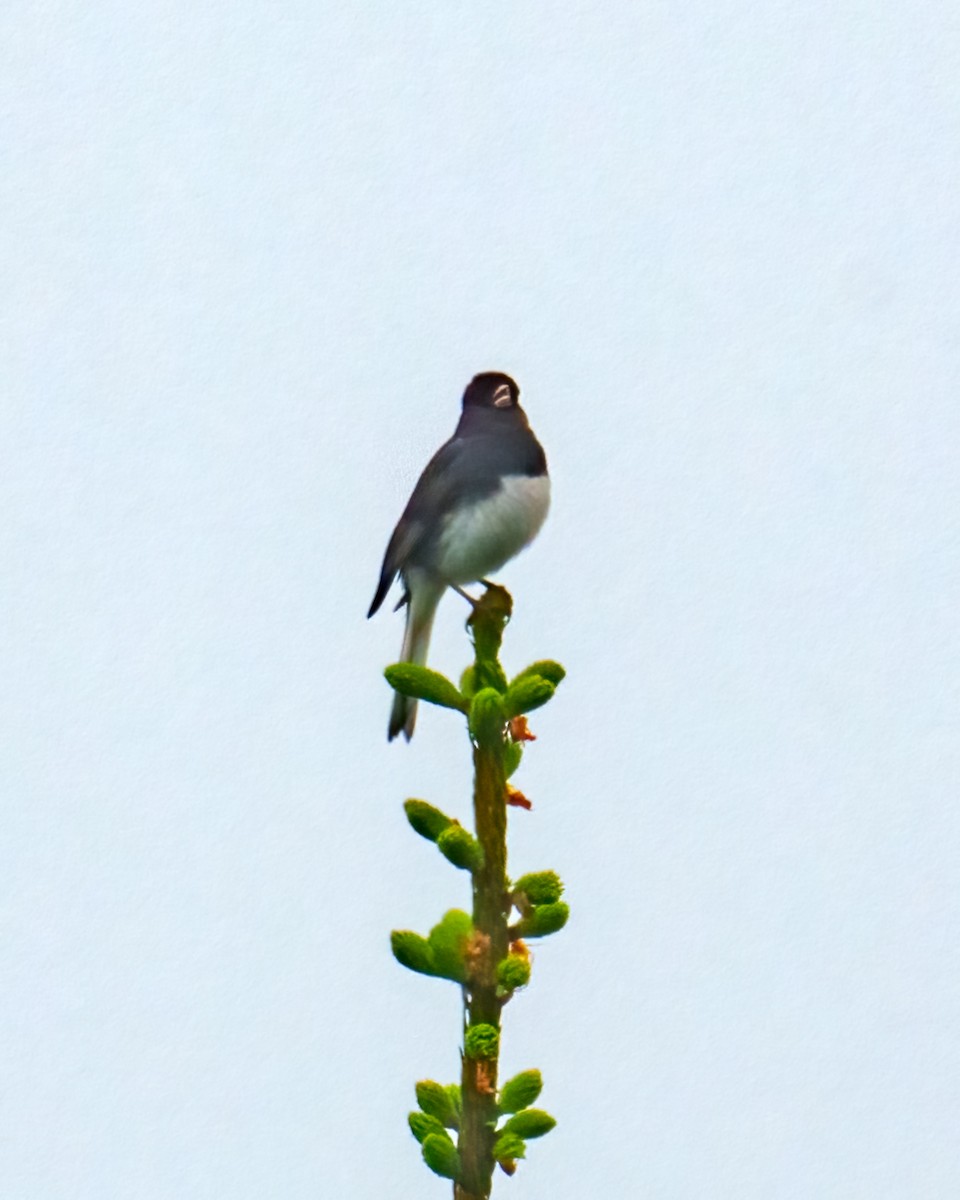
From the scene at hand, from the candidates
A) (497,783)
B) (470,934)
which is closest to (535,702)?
(497,783)

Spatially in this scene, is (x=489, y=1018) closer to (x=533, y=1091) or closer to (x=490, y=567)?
(x=533, y=1091)

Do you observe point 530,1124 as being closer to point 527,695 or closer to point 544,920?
point 544,920

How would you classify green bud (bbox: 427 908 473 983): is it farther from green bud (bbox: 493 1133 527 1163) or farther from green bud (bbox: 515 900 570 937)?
green bud (bbox: 493 1133 527 1163)

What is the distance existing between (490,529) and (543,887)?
184 centimetres

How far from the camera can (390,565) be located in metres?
5.02

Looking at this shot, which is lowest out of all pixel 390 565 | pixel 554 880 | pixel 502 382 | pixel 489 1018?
pixel 489 1018

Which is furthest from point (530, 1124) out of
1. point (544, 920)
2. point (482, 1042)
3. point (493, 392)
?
point (493, 392)

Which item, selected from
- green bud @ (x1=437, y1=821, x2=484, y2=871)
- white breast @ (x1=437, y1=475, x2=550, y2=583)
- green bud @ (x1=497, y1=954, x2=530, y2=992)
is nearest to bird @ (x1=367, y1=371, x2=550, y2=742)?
white breast @ (x1=437, y1=475, x2=550, y2=583)

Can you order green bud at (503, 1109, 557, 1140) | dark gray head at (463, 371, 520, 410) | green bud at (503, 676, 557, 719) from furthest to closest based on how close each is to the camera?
dark gray head at (463, 371, 520, 410) → green bud at (503, 676, 557, 719) → green bud at (503, 1109, 557, 1140)

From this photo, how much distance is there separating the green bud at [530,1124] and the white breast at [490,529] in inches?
84.0

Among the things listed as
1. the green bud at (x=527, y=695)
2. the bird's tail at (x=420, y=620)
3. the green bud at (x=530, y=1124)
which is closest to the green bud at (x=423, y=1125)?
the green bud at (x=530, y=1124)

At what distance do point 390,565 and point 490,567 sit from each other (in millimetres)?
327

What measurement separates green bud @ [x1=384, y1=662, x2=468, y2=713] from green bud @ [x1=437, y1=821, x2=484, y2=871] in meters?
0.29

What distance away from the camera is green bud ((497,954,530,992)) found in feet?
10.8
